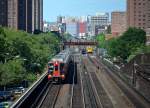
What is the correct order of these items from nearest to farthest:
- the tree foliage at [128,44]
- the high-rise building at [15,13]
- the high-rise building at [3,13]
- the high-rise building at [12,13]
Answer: the tree foliage at [128,44] → the high-rise building at [3,13] → the high-rise building at [15,13] → the high-rise building at [12,13]

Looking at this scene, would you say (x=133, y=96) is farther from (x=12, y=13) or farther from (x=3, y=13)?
(x=12, y=13)

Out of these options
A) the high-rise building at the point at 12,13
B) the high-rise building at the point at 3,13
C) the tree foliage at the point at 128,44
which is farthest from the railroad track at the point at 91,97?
the high-rise building at the point at 12,13

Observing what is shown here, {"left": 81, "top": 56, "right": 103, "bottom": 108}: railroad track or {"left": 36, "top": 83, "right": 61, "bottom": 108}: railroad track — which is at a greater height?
{"left": 36, "top": 83, "right": 61, "bottom": 108}: railroad track

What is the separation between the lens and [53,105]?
1657 inches

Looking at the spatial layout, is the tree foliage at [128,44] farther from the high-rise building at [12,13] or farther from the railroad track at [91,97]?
the high-rise building at [12,13]

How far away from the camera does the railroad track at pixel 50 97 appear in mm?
42056

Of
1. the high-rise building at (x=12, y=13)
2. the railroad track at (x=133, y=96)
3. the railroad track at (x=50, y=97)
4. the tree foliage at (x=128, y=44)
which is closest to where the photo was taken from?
the railroad track at (x=50, y=97)

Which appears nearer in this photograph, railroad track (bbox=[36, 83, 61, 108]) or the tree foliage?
railroad track (bbox=[36, 83, 61, 108])

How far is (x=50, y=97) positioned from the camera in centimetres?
4800

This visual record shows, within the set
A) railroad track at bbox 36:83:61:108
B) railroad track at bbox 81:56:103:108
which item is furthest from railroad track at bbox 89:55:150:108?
railroad track at bbox 36:83:61:108

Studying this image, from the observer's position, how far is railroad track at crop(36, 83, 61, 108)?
138ft

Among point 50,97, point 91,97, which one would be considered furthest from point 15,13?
point 50,97

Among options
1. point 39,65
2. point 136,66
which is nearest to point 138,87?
point 136,66

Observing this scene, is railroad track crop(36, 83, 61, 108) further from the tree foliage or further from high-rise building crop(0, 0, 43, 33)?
high-rise building crop(0, 0, 43, 33)
